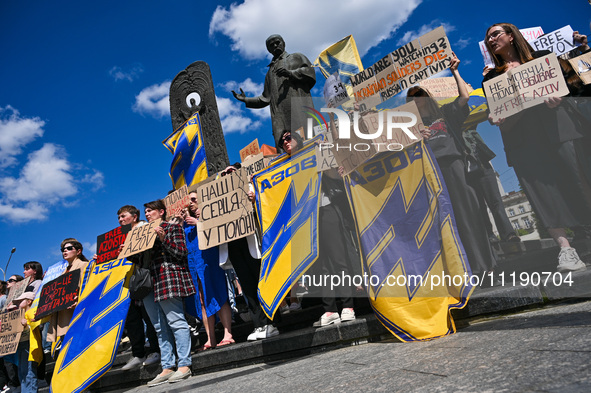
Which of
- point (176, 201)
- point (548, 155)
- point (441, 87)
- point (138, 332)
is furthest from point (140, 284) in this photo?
point (441, 87)

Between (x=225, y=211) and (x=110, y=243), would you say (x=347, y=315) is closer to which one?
(x=225, y=211)

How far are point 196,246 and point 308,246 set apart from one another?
196cm

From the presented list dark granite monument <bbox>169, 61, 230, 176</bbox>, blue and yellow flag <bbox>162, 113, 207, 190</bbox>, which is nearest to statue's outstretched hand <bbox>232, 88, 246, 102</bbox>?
dark granite monument <bbox>169, 61, 230, 176</bbox>

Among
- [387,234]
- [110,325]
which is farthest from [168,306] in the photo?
[387,234]

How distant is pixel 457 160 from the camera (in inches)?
158

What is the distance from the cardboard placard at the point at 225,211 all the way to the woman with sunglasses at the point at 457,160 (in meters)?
2.12

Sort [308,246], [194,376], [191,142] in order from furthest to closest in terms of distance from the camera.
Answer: [191,142] < [194,376] < [308,246]

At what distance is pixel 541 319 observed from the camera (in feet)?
8.52

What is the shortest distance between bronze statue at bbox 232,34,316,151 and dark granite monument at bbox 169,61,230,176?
2.16ft

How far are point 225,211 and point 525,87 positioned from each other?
3340mm

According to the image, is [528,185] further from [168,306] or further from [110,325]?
[110,325]

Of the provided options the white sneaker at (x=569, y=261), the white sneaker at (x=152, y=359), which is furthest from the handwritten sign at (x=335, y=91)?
the white sneaker at (x=152, y=359)

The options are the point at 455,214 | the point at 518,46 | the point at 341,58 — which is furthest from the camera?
the point at 341,58

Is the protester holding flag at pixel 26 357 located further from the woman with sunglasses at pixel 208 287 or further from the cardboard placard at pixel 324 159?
the cardboard placard at pixel 324 159
